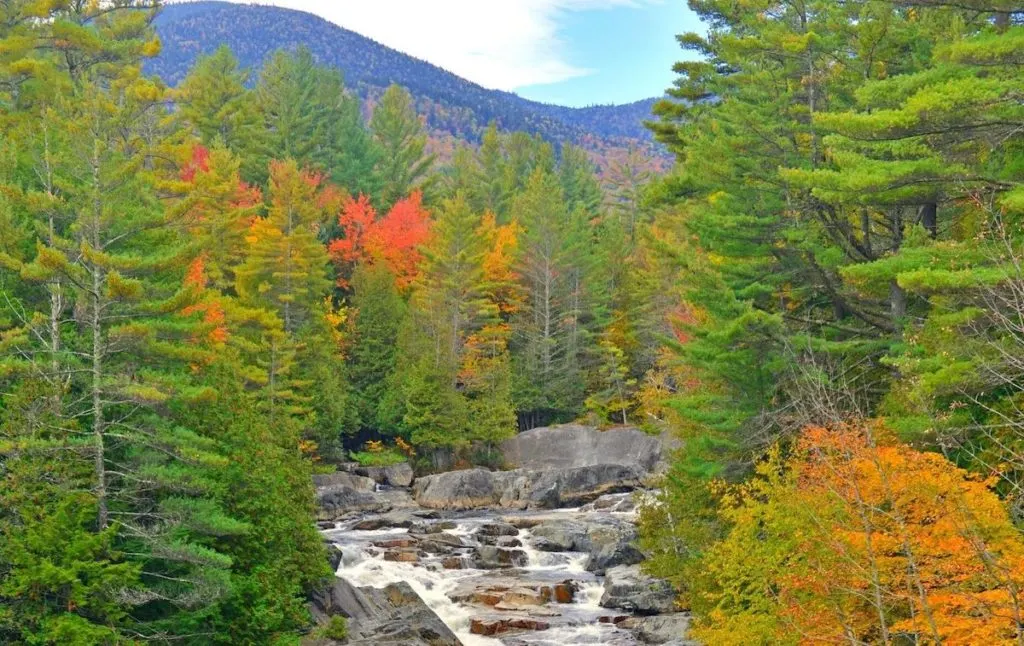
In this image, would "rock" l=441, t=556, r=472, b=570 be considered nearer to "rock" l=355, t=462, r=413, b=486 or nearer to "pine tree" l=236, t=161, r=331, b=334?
"rock" l=355, t=462, r=413, b=486

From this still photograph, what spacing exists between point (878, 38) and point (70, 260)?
19.6 metres

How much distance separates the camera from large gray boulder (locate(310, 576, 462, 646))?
21.2 m

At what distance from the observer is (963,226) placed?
20.9m

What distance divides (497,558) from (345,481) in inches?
593

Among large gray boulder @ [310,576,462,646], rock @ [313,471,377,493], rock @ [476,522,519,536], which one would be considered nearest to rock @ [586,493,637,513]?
rock @ [476,522,519,536]

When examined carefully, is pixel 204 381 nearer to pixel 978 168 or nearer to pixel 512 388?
pixel 978 168

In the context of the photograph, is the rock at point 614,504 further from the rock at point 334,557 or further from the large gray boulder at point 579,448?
the rock at point 334,557

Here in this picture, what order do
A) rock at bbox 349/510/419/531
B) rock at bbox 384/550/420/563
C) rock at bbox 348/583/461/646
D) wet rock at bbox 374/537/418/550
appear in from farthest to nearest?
rock at bbox 349/510/419/531 → wet rock at bbox 374/537/418/550 → rock at bbox 384/550/420/563 → rock at bbox 348/583/461/646

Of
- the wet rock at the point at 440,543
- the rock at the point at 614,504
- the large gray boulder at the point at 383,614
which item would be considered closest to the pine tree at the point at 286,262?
the wet rock at the point at 440,543

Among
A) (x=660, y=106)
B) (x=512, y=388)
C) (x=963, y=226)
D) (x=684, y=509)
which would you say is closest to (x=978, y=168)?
(x=963, y=226)

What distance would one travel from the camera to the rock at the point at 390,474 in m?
47.0

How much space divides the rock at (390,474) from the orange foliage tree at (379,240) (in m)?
12.9

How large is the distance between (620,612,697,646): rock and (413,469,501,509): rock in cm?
2036

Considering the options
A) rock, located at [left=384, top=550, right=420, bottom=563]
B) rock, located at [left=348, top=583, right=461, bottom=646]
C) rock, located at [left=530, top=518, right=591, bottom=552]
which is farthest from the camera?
rock, located at [left=530, top=518, right=591, bottom=552]
